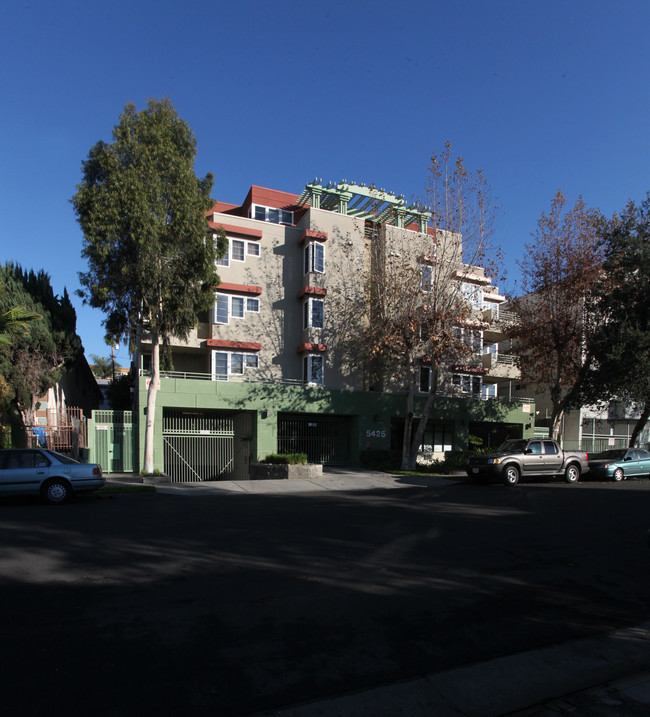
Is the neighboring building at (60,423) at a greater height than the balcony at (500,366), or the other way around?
the balcony at (500,366)

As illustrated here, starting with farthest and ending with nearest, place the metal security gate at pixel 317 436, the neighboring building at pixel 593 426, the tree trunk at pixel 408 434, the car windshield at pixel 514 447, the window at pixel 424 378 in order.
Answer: the neighboring building at pixel 593 426, the window at pixel 424 378, the metal security gate at pixel 317 436, the tree trunk at pixel 408 434, the car windshield at pixel 514 447

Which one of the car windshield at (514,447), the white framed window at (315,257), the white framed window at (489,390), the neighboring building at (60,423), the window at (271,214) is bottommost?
the car windshield at (514,447)

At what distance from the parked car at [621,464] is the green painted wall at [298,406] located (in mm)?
7712

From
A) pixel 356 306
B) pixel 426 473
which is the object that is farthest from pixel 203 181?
pixel 426 473

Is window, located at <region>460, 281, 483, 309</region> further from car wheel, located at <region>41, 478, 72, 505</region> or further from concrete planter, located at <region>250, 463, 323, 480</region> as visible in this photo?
car wheel, located at <region>41, 478, 72, 505</region>

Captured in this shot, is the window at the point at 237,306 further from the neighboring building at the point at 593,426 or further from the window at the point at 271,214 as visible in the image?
the neighboring building at the point at 593,426

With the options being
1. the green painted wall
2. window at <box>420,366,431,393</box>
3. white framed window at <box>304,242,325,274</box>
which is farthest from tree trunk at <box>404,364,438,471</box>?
white framed window at <box>304,242,325,274</box>

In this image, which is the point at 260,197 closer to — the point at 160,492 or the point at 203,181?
the point at 203,181

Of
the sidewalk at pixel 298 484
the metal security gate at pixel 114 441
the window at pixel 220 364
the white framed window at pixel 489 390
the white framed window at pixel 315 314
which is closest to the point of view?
the sidewalk at pixel 298 484

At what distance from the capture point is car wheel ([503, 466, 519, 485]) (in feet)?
63.4

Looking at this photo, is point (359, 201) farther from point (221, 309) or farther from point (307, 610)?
point (307, 610)

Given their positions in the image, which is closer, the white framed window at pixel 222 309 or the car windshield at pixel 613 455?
the car windshield at pixel 613 455

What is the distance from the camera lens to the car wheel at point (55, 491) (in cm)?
1377

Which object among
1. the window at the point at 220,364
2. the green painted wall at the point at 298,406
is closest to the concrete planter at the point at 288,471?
the green painted wall at the point at 298,406
